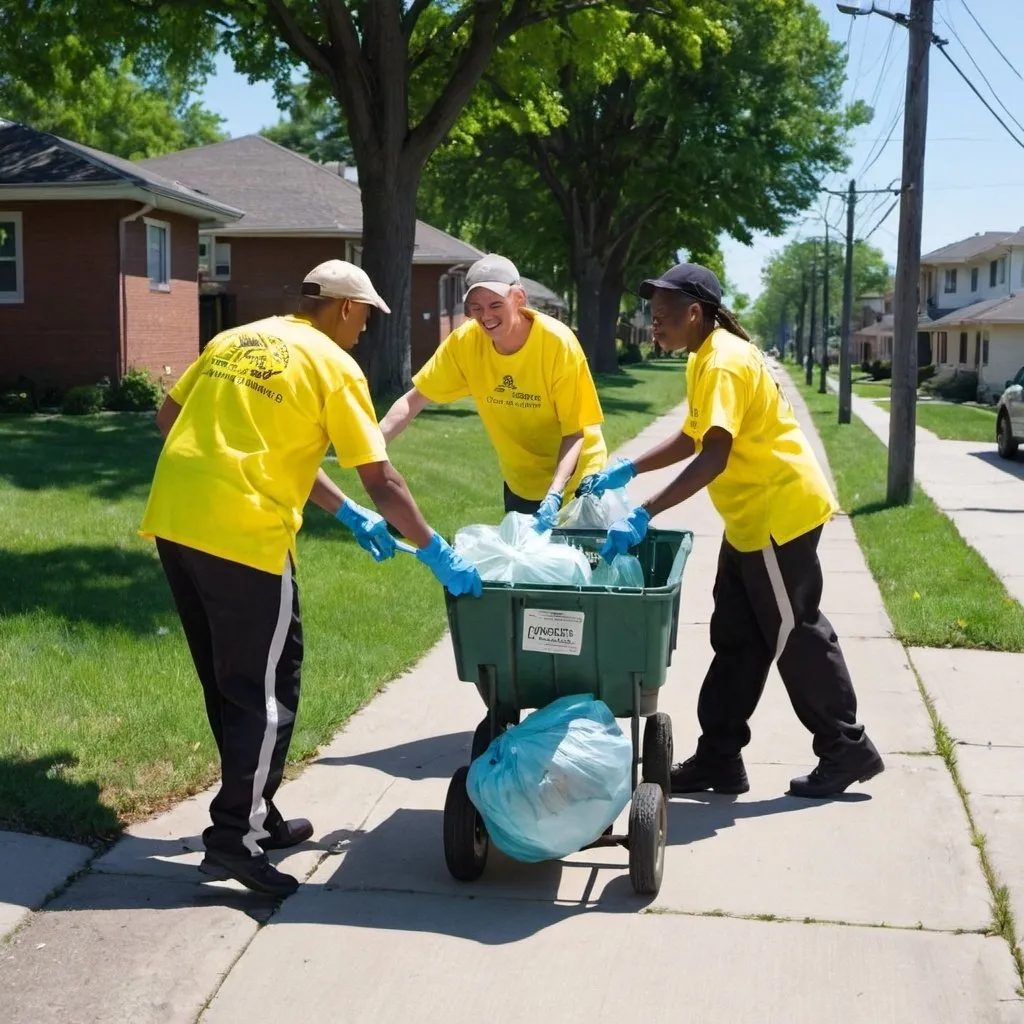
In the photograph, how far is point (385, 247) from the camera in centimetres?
2109

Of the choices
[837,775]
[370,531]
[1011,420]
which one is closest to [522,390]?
[370,531]

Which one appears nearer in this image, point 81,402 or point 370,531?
point 370,531

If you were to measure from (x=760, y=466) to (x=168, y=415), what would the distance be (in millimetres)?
2137

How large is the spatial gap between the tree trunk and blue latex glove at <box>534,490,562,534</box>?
15.8 meters

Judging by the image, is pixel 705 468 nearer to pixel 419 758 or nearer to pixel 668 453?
pixel 668 453

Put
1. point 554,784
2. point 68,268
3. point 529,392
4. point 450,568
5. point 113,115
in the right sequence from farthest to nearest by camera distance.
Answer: point 113,115 → point 68,268 → point 529,392 → point 450,568 → point 554,784

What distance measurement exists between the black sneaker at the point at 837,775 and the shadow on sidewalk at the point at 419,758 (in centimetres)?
142

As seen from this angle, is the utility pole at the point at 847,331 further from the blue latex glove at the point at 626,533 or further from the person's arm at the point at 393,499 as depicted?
the person's arm at the point at 393,499

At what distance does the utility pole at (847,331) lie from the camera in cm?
3076

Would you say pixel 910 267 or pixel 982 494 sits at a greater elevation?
pixel 910 267

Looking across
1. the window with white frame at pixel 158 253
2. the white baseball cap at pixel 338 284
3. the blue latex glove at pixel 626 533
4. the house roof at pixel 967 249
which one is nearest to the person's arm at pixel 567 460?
the blue latex glove at pixel 626 533

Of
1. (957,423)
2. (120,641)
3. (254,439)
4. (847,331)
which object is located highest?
(847,331)

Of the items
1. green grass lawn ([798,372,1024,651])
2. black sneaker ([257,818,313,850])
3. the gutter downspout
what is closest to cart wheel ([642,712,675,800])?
black sneaker ([257,818,313,850])

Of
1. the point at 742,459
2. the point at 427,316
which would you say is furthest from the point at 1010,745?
the point at 427,316
